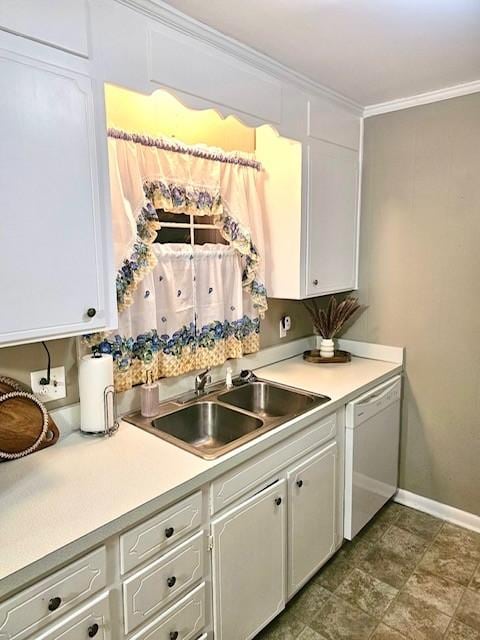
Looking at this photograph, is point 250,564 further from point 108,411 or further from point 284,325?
point 284,325

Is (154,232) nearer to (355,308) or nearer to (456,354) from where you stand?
(355,308)

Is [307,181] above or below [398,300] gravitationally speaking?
above

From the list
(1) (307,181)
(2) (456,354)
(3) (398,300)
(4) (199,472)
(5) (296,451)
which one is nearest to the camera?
(4) (199,472)

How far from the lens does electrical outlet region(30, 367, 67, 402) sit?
1585 millimetres

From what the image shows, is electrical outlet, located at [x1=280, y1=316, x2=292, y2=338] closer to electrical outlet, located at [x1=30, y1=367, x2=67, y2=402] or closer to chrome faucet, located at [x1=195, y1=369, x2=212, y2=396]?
chrome faucet, located at [x1=195, y1=369, x2=212, y2=396]

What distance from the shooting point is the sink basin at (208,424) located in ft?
6.18

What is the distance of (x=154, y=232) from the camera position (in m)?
1.85

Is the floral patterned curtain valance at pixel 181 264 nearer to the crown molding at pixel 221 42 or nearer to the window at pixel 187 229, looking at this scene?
the window at pixel 187 229

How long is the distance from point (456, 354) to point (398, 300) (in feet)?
1.43

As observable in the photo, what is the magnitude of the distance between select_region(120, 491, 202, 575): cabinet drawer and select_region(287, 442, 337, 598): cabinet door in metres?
0.53

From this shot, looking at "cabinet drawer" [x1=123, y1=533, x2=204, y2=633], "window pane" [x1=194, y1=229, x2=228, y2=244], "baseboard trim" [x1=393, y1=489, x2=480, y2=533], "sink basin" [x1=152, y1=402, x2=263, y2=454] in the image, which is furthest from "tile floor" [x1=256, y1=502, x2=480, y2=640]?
"window pane" [x1=194, y1=229, x2=228, y2=244]

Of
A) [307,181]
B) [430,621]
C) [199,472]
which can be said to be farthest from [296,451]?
[307,181]

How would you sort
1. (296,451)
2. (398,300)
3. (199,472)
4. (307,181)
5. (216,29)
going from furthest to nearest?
(398,300), (307,181), (296,451), (216,29), (199,472)

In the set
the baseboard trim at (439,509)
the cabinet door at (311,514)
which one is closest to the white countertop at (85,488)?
the cabinet door at (311,514)
